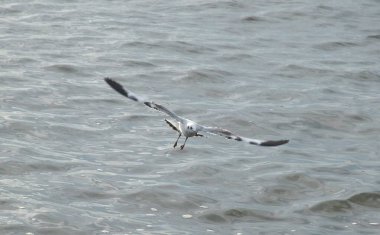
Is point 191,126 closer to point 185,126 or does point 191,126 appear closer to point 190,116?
point 185,126

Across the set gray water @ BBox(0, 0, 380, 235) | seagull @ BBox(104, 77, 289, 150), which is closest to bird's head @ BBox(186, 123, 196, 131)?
seagull @ BBox(104, 77, 289, 150)

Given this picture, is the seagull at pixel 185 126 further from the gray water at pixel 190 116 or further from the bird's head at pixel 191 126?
the gray water at pixel 190 116

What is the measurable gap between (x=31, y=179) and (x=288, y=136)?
4.45 m

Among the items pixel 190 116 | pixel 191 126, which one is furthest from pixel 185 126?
pixel 190 116

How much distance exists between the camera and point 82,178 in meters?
16.2

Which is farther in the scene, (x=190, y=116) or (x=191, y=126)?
(x=190, y=116)

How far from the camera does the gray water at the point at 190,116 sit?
15273 mm

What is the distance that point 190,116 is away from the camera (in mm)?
19328

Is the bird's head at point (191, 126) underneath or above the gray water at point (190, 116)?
above

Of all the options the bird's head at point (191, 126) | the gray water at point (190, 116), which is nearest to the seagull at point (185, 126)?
the bird's head at point (191, 126)

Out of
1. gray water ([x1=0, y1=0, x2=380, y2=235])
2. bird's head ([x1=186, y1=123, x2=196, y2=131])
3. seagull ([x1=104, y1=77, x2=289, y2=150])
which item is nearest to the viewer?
seagull ([x1=104, y1=77, x2=289, y2=150])

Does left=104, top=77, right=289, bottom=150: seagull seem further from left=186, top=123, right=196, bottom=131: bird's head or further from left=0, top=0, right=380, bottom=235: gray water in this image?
left=0, top=0, right=380, bottom=235: gray water

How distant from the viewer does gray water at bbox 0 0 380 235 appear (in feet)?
50.1

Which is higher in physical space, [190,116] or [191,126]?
[191,126]
